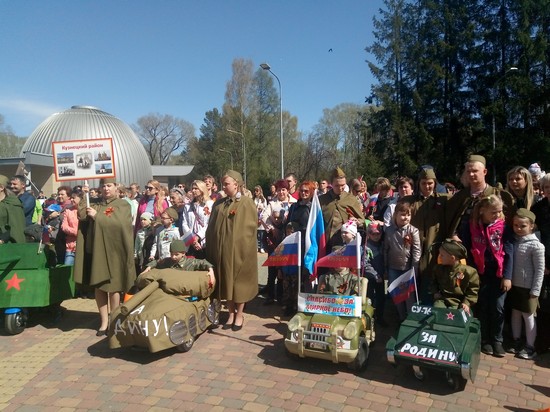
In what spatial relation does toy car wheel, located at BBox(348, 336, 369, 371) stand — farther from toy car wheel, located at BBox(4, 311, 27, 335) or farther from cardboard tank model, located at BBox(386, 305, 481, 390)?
toy car wheel, located at BBox(4, 311, 27, 335)

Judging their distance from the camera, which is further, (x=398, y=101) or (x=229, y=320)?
(x=398, y=101)

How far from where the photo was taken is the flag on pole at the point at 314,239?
5.62 meters

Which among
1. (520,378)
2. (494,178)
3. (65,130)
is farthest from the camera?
(65,130)

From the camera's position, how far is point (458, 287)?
14.8 ft

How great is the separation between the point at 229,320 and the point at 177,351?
104 centimetres

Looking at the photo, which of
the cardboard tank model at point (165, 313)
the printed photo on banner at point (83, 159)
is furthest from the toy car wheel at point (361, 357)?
the printed photo on banner at point (83, 159)

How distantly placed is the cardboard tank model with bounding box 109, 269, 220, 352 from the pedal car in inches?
51.7

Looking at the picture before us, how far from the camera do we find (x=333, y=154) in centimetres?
3872

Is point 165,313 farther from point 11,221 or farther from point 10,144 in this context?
point 10,144

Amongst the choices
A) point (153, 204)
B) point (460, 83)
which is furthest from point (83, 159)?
point (460, 83)

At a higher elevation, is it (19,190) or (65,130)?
(65,130)

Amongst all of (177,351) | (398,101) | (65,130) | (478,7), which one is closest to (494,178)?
(398,101)

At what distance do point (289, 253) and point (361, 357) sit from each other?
5.47 ft

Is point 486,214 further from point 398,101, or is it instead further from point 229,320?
point 398,101
